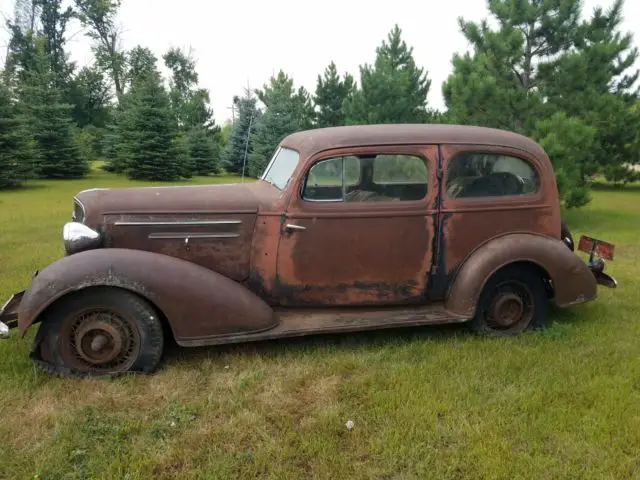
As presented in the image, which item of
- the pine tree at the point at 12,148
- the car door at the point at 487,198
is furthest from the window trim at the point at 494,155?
the pine tree at the point at 12,148

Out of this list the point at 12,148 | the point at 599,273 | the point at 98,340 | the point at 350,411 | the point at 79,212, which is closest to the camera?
the point at 350,411

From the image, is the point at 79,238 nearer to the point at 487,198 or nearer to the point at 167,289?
the point at 167,289

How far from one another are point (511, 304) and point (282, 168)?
2.35m

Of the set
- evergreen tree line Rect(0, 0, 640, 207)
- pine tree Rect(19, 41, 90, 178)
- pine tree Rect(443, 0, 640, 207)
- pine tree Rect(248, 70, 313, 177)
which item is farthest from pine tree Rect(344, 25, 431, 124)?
pine tree Rect(19, 41, 90, 178)

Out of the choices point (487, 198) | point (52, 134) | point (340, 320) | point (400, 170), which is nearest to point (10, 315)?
point (340, 320)

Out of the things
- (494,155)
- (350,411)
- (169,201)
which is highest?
(494,155)

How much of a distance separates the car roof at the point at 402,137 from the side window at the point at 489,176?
5.1 inches

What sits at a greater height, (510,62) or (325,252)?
(510,62)

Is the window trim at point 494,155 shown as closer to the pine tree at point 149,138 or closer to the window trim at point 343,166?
the window trim at point 343,166

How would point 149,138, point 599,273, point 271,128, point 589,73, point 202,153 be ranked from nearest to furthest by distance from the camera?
1. point 599,273
2. point 589,73
3. point 149,138
4. point 271,128
5. point 202,153

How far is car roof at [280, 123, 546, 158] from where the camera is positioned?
4074 mm

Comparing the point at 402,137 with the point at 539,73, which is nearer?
the point at 402,137

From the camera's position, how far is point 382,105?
16875mm

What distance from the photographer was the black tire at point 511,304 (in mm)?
4270
